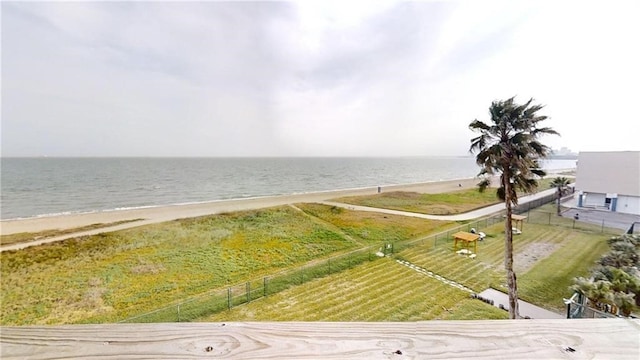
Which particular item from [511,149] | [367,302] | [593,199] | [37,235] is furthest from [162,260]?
[593,199]

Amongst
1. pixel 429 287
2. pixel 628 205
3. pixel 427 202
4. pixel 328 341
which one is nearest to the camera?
pixel 328 341

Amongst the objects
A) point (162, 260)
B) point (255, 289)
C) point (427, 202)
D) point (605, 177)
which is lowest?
point (162, 260)

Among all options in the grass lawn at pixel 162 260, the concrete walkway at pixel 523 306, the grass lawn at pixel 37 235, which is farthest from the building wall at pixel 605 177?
the grass lawn at pixel 37 235

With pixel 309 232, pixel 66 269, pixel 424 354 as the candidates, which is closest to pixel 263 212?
pixel 309 232

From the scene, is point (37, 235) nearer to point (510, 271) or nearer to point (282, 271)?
point (282, 271)

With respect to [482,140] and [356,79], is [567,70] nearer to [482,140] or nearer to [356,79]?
[482,140]

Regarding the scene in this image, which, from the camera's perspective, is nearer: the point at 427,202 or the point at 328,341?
the point at 328,341
